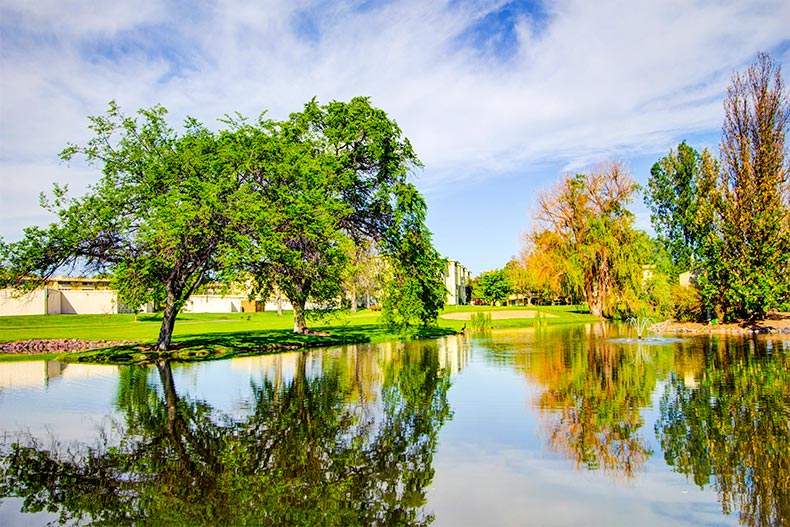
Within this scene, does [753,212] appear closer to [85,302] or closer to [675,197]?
[675,197]

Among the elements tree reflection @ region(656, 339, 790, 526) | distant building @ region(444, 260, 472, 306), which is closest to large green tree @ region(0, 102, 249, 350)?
tree reflection @ region(656, 339, 790, 526)

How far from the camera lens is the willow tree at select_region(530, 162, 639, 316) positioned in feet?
168

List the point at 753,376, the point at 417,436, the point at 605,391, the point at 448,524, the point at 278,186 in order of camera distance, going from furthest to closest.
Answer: the point at 278,186, the point at 753,376, the point at 605,391, the point at 417,436, the point at 448,524

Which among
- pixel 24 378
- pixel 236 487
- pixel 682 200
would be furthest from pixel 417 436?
pixel 682 200

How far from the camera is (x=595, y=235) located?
171ft

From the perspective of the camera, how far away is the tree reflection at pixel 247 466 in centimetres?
645

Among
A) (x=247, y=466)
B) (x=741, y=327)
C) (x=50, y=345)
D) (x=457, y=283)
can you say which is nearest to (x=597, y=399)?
(x=247, y=466)

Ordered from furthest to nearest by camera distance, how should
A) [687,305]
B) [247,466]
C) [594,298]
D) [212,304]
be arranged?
1. [212,304]
2. [594,298]
3. [687,305]
4. [247,466]

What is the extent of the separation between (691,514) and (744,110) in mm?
35155

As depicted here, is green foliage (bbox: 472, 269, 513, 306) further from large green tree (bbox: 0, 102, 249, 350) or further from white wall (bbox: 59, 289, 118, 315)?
large green tree (bbox: 0, 102, 249, 350)

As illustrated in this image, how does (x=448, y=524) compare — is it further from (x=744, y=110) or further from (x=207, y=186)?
(x=744, y=110)

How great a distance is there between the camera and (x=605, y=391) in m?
13.9

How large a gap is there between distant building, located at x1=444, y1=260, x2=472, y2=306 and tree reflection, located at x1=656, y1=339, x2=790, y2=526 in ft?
336

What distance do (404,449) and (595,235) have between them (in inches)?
1838
